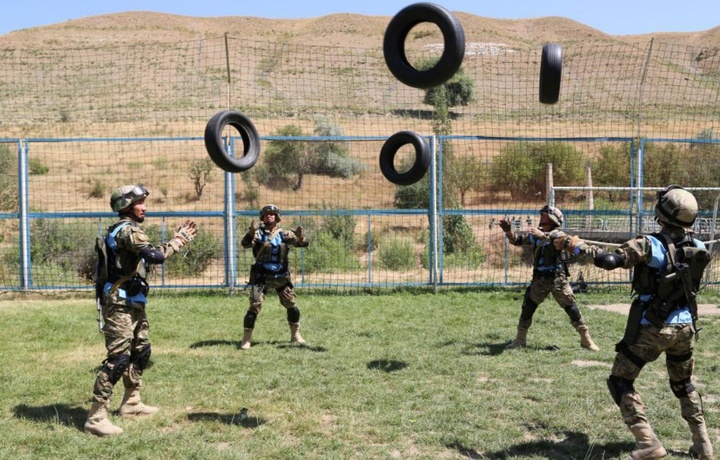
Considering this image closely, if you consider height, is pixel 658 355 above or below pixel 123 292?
Answer: below

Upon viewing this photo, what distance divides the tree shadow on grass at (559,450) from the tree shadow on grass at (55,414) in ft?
11.1

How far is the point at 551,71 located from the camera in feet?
24.5

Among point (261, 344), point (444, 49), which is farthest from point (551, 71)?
point (261, 344)

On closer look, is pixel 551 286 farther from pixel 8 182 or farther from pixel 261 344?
pixel 8 182

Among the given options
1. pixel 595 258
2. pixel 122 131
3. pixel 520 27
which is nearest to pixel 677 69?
pixel 595 258

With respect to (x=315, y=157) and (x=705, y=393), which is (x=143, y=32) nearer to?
(x=315, y=157)

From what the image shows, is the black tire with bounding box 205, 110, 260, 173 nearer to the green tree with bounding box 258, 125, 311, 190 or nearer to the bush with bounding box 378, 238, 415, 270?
the bush with bounding box 378, 238, 415, 270

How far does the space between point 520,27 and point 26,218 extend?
83.3m

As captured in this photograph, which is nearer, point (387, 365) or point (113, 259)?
point (113, 259)

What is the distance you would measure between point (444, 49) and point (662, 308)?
3200mm

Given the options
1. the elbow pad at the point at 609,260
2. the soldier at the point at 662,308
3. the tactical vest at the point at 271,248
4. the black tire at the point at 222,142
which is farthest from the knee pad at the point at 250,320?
the elbow pad at the point at 609,260

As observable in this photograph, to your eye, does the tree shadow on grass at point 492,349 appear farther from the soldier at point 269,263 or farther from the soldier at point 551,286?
the soldier at point 269,263

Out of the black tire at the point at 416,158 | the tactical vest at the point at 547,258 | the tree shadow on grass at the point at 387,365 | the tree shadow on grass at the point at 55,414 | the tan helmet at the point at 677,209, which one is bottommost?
the tree shadow on grass at the point at 55,414

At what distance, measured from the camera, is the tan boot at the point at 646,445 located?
5008 mm
